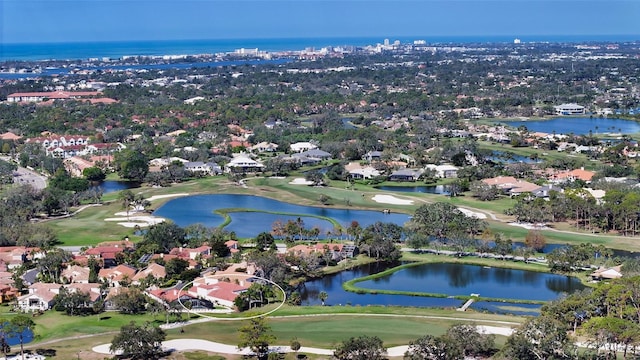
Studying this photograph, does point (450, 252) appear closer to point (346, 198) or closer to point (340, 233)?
point (340, 233)

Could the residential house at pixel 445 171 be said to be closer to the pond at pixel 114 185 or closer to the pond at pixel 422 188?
the pond at pixel 422 188

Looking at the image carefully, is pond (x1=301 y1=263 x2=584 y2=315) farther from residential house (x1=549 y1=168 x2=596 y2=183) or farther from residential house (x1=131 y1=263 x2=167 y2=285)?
residential house (x1=549 y1=168 x2=596 y2=183)

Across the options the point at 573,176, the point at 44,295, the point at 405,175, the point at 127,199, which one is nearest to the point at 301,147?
the point at 405,175

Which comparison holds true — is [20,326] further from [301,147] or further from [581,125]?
[581,125]

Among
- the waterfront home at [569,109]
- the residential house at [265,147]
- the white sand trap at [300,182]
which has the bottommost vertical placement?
the white sand trap at [300,182]

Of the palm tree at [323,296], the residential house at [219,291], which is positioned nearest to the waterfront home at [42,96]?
the residential house at [219,291]

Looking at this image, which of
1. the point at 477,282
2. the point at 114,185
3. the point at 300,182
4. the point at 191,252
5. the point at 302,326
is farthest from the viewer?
the point at 114,185

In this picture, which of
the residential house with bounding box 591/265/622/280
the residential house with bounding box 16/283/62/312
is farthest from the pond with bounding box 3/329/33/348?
the residential house with bounding box 591/265/622/280
